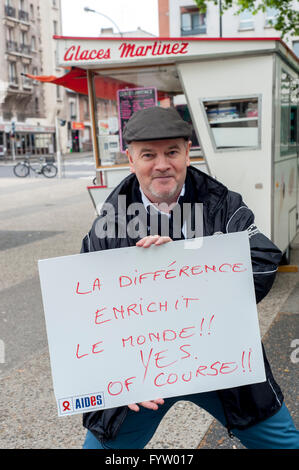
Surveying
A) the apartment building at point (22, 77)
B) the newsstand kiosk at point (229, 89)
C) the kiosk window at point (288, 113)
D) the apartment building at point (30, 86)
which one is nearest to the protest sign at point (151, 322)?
the newsstand kiosk at point (229, 89)

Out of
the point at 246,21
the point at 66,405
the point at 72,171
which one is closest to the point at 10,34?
the point at 246,21

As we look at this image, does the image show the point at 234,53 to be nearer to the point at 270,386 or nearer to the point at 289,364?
the point at 289,364

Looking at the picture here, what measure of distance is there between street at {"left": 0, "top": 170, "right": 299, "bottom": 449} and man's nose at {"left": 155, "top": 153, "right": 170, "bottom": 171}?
1.83 metres

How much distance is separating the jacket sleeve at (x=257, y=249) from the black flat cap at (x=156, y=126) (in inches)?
13.1

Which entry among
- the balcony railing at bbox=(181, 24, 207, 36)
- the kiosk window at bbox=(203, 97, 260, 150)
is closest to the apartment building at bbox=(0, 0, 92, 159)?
the balcony railing at bbox=(181, 24, 207, 36)

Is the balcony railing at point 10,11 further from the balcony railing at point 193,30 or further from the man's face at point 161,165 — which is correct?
the man's face at point 161,165

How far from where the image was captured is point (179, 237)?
2129 millimetres

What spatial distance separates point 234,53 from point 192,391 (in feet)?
15.6

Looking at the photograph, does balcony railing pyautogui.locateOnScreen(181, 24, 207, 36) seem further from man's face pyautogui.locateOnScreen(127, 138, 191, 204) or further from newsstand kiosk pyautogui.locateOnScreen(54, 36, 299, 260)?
man's face pyautogui.locateOnScreen(127, 138, 191, 204)

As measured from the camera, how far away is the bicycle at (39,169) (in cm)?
2552

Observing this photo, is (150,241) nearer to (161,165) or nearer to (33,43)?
(161,165)

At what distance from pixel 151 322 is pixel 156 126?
71 centimetres

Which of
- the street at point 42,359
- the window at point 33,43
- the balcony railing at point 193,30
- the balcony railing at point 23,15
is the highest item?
the balcony railing at point 23,15

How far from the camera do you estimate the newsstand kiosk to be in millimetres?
6059
